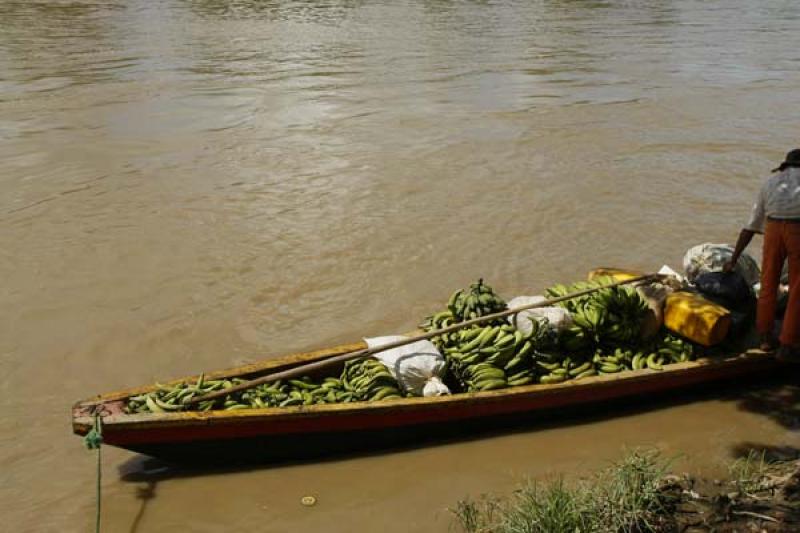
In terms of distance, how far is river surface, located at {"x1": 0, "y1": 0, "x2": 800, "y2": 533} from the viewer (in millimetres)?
4801

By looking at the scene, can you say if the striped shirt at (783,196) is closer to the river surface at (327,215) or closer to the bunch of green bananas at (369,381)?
the river surface at (327,215)

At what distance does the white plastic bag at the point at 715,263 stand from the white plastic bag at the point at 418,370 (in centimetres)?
215

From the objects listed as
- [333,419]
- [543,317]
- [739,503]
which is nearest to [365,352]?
[333,419]

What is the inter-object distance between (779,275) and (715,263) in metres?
0.46

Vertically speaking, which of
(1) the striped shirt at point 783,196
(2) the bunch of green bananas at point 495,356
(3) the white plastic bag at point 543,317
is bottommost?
(2) the bunch of green bananas at point 495,356

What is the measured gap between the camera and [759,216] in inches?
211

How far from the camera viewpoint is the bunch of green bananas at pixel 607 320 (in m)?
5.28

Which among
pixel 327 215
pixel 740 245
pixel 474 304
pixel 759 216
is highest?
pixel 759 216

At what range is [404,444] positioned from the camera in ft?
16.1

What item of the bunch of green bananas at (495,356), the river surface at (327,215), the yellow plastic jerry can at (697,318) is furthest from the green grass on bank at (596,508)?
the yellow plastic jerry can at (697,318)

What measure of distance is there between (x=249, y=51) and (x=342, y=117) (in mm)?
7183

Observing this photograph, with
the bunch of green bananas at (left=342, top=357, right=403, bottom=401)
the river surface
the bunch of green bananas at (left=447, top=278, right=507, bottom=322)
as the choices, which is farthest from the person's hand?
the bunch of green bananas at (left=342, top=357, right=403, bottom=401)

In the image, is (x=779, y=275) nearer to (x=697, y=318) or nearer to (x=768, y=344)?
(x=768, y=344)

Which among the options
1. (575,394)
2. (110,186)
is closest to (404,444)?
(575,394)
